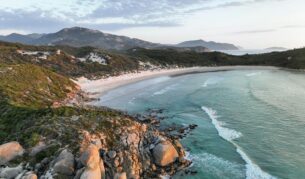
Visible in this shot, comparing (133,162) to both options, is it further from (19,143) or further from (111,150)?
(19,143)

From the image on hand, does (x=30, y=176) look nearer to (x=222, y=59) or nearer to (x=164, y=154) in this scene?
(x=164, y=154)

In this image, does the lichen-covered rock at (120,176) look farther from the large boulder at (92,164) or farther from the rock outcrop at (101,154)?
the large boulder at (92,164)

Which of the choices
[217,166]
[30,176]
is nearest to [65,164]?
[30,176]

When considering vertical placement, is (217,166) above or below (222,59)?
below

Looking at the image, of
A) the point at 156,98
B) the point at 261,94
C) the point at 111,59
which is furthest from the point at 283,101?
the point at 111,59

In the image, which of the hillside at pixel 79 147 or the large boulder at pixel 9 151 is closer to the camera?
the hillside at pixel 79 147

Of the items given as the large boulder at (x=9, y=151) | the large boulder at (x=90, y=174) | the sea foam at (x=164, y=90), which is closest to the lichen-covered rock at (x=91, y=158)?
the large boulder at (x=90, y=174)
